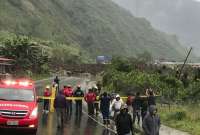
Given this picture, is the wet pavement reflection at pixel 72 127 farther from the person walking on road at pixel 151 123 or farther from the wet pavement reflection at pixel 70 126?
the person walking on road at pixel 151 123

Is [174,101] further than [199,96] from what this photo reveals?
Yes

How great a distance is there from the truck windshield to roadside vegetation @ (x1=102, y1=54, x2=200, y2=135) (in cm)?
733

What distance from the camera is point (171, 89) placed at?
3816 centimetres

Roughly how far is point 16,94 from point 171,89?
2242 cm

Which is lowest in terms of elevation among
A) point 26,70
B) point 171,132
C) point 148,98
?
point 171,132

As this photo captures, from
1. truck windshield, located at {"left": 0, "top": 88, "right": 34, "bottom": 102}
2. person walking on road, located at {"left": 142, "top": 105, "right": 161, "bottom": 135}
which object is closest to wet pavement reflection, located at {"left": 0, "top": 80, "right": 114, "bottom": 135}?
truck windshield, located at {"left": 0, "top": 88, "right": 34, "bottom": 102}

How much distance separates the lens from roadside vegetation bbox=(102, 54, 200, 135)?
78.1 ft

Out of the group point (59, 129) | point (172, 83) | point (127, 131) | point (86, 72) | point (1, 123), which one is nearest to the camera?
point (127, 131)

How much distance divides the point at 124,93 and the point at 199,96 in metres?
12.3

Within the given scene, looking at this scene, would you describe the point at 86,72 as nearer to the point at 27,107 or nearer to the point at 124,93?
the point at 124,93

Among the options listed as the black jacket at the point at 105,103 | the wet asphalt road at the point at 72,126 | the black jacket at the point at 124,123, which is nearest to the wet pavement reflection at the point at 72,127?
the wet asphalt road at the point at 72,126

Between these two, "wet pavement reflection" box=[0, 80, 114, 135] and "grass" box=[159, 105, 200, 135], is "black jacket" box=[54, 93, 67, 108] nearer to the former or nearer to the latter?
"wet pavement reflection" box=[0, 80, 114, 135]

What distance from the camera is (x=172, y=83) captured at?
4034cm

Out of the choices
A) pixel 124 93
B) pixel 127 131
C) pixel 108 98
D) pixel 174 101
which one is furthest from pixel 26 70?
pixel 127 131
